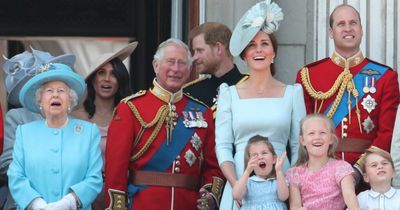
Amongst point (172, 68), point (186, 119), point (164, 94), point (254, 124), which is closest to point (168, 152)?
point (186, 119)

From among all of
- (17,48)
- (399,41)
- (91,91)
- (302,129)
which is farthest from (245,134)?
(17,48)

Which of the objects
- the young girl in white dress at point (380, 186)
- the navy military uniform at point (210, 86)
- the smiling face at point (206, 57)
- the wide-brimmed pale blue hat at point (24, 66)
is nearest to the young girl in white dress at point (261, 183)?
the young girl in white dress at point (380, 186)

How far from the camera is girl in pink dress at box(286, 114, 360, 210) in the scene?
327 inches

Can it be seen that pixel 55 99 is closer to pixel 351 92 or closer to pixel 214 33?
pixel 214 33

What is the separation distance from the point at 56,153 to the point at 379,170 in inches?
70.0

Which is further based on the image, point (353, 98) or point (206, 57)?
point (206, 57)

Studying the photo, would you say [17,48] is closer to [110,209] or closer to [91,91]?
[91,91]

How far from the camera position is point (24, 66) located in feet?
30.4

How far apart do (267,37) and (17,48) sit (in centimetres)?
356

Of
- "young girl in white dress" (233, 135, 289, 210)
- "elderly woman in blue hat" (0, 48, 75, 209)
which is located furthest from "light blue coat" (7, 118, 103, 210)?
"young girl in white dress" (233, 135, 289, 210)

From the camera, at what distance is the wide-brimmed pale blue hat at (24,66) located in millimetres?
9211

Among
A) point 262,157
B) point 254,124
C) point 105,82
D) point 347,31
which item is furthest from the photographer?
point 105,82

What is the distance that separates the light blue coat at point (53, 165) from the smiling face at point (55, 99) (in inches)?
4.0

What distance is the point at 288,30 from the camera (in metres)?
10.2
